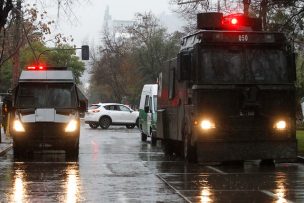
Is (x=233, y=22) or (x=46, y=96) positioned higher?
(x=233, y=22)

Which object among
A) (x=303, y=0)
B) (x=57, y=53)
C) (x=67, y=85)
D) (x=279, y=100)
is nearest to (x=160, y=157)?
(x=67, y=85)

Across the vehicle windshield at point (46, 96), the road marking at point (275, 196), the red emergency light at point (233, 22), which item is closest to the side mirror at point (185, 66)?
the red emergency light at point (233, 22)

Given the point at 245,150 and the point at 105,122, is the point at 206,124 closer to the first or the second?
the point at 245,150

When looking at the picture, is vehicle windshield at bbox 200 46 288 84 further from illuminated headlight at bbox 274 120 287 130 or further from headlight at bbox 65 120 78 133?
headlight at bbox 65 120 78 133

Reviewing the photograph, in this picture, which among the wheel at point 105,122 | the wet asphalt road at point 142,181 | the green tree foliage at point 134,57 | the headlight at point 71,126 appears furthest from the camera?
the green tree foliage at point 134,57

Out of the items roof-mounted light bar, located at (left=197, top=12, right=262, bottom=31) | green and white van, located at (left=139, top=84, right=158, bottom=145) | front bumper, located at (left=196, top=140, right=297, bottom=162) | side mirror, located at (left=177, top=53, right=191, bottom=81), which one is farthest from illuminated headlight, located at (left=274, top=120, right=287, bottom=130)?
green and white van, located at (left=139, top=84, right=158, bottom=145)

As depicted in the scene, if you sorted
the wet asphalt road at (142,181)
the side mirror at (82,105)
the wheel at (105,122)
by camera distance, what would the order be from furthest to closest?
1. the wheel at (105,122)
2. the side mirror at (82,105)
3. the wet asphalt road at (142,181)

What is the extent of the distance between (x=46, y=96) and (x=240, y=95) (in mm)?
6216

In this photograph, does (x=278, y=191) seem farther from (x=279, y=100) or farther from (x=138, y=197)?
(x=279, y=100)

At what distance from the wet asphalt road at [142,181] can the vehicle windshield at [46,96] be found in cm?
159

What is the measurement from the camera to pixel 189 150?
16375 mm

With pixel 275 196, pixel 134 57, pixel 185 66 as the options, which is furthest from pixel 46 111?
pixel 134 57

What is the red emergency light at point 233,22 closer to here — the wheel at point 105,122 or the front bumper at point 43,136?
the front bumper at point 43,136

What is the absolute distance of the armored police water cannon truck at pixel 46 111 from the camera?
1789 centimetres
